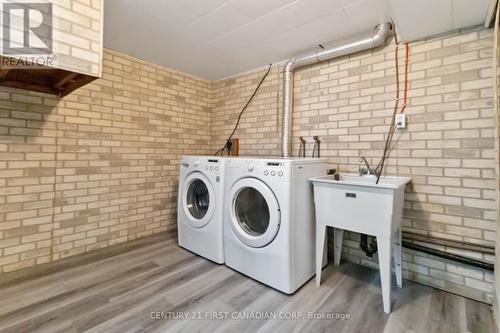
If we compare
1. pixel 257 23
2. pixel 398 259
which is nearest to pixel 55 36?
pixel 257 23

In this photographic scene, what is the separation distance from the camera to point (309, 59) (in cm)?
251

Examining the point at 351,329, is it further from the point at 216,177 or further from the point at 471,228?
the point at 216,177

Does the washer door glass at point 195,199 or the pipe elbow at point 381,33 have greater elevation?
the pipe elbow at point 381,33

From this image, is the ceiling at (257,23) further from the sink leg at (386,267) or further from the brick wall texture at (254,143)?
the sink leg at (386,267)

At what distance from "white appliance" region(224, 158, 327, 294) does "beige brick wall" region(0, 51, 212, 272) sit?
134cm

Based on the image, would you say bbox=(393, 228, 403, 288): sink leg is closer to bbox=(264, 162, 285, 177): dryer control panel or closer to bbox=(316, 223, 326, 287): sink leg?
bbox=(316, 223, 326, 287): sink leg

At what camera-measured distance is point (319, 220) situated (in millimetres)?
1920

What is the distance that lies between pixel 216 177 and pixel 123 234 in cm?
145

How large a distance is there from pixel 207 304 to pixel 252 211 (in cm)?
83

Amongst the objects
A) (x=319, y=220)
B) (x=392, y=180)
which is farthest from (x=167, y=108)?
(x=392, y=180)

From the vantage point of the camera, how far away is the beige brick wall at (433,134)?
173cm

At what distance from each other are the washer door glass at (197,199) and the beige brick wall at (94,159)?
0.68m

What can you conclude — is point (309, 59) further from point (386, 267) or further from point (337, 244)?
point (386, 267)

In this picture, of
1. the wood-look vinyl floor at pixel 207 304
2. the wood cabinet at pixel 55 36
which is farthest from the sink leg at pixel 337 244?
the wood cabinet at pixel 55 36
